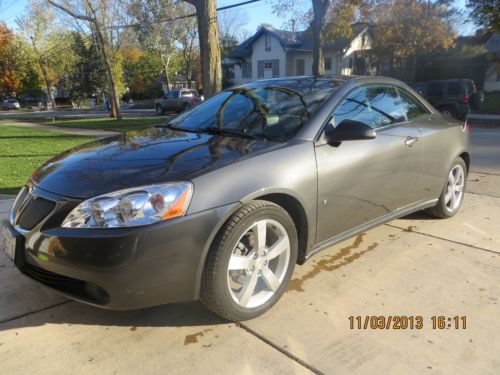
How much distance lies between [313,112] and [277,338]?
1573 mm

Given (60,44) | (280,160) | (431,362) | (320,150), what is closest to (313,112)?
(320,150)

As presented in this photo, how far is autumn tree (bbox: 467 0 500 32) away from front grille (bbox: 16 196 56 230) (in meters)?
21.1

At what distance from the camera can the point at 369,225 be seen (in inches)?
138

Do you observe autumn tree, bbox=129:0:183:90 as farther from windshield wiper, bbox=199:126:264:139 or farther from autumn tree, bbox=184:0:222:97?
windshield wiper, bbox=199:126:264:139

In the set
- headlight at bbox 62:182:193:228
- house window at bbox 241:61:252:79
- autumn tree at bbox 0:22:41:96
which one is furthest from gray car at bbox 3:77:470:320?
autumn tree at bbox 0:22:41:96

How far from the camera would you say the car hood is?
2.40 m

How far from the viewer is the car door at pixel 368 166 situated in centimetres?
302

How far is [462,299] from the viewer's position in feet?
9.73

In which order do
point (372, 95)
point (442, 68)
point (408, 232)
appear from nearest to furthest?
point (372, 95), point (408, 232), point (442, 68)

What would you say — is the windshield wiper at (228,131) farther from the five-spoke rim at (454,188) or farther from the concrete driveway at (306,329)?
the five-spoke rim at (454,188)

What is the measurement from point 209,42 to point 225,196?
7.91 m

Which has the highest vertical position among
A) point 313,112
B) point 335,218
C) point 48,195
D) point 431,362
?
point 313,112

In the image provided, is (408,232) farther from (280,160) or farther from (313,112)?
(280,160)

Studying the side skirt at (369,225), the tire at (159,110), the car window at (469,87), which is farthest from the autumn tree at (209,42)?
the tire at (159,110)
